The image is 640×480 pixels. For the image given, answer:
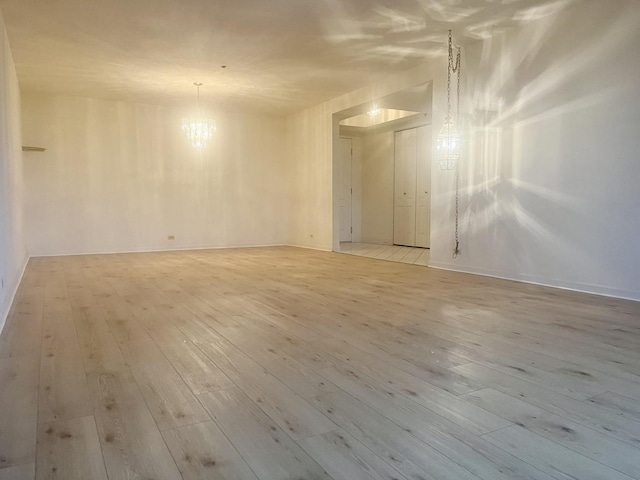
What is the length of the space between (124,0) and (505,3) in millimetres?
3430

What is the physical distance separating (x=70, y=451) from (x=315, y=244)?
719 cm

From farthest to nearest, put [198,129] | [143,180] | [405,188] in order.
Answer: [405,188] < [143,180] < [198,129]

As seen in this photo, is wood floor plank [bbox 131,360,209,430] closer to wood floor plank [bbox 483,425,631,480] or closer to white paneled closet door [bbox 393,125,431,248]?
wood floor plank [bbox 483,425,631,480]

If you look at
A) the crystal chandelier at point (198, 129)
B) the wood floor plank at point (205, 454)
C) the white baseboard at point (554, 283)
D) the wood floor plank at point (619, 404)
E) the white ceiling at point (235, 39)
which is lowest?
the white baseboard at point (554, 283)

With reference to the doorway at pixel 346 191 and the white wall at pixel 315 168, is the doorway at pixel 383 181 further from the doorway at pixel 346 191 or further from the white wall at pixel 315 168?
the white wall at pixel 315 168

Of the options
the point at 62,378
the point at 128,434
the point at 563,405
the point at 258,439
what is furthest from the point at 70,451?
the point at 563,405

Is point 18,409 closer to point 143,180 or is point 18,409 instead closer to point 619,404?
point 619,404

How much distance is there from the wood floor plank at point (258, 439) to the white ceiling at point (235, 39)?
3489mm

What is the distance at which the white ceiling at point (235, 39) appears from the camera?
4.06 metres

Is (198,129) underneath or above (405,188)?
above

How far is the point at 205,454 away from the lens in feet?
4.75

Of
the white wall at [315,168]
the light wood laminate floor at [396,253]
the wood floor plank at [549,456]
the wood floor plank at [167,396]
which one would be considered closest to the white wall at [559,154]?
the light wood laminate floor at [396,253]

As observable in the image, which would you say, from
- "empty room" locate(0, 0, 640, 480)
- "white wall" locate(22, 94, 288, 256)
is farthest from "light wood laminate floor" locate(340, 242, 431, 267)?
"white wall" locate(22, 94, 288, 256)

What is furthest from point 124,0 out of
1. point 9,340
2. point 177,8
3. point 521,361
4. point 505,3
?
point 521,361
